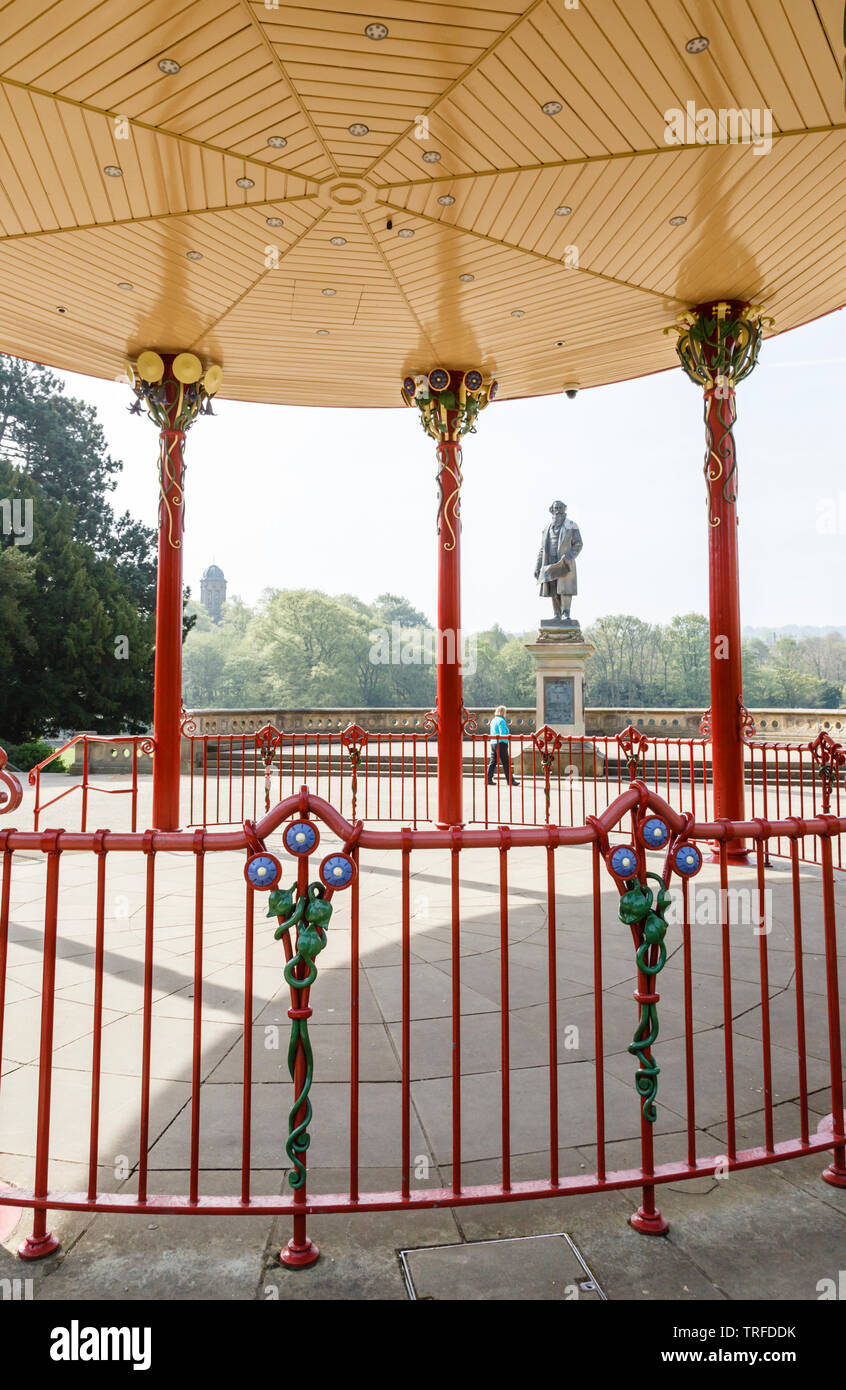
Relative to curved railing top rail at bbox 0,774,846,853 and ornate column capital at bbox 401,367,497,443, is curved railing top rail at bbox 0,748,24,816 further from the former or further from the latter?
ornate column capital at bbox 401,367,497,443

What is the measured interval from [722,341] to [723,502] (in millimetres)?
1498

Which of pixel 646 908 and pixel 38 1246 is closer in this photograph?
pixel 38 1246

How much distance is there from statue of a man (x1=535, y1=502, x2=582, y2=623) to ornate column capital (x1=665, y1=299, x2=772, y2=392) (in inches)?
406

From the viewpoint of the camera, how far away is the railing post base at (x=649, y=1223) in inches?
91.7

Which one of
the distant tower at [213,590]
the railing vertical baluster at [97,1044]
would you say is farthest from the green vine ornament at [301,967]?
the distant tower at [213,590]

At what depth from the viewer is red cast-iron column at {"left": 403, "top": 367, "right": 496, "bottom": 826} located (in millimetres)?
9094

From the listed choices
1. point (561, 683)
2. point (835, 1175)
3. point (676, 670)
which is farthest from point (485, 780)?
point (676, 670)

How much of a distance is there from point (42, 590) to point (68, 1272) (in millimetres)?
25662

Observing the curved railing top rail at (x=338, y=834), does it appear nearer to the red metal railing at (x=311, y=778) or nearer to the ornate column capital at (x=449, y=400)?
the red metal railing at (x=311, y=778)

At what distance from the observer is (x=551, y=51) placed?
416cm

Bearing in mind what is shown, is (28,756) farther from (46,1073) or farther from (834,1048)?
(834,1048)

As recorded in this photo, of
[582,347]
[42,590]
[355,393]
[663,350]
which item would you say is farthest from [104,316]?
[42,590]

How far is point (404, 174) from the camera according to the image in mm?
5320
